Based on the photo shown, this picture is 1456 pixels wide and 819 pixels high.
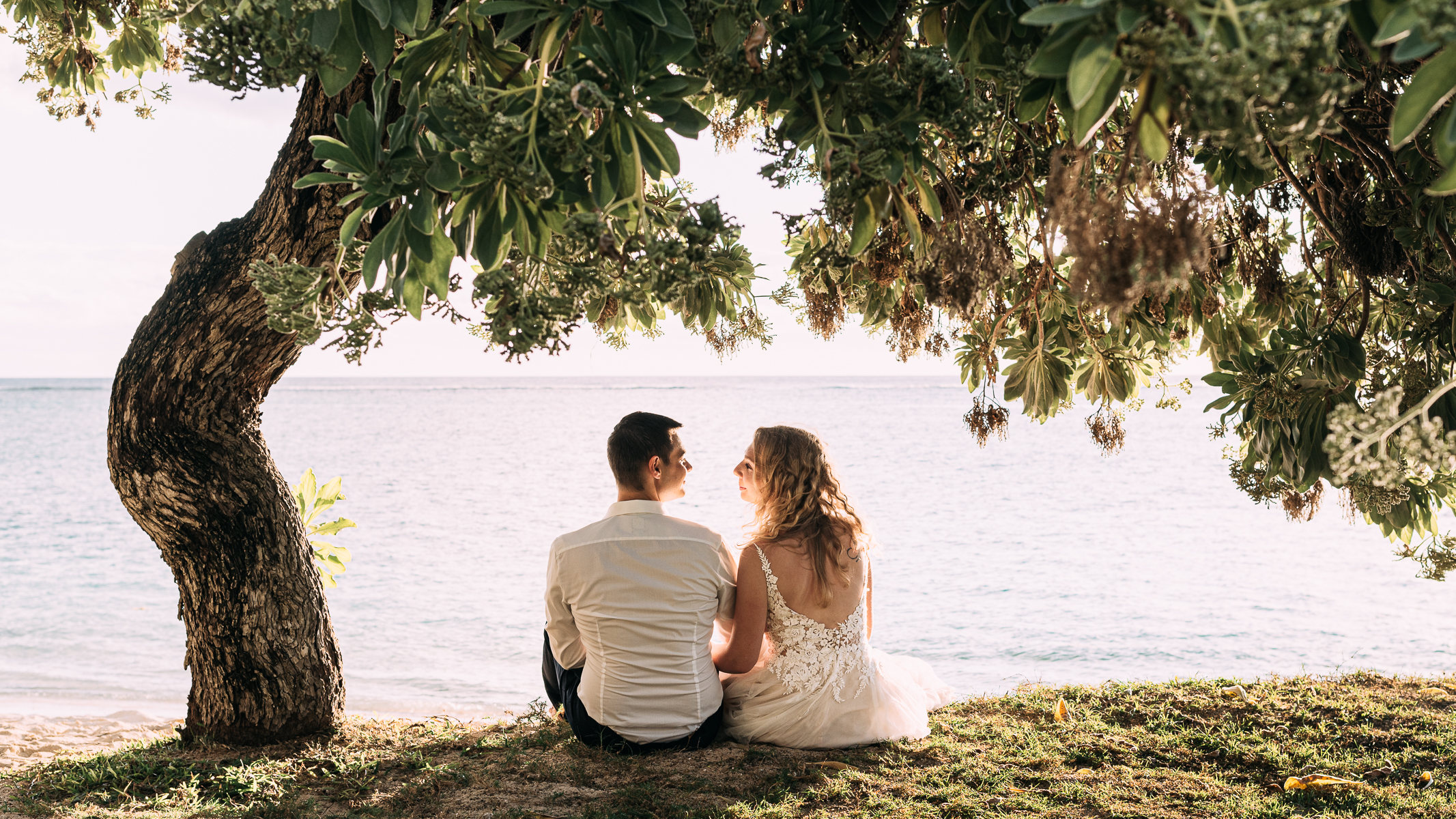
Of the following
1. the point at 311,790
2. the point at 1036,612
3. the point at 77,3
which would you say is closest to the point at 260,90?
the point at 311,790

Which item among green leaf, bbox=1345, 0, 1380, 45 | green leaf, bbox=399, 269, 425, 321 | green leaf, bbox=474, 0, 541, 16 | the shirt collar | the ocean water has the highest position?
green leaf, bbox=474, 0, 541, 16

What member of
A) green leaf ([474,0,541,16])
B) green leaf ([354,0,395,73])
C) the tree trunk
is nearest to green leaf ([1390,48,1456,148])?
Answer: green leaf ([474,0,541,16])

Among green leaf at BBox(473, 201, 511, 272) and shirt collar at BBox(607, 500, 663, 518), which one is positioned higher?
green leaf at BBox(473, 201, 511, 272)

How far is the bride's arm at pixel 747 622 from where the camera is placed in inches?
139

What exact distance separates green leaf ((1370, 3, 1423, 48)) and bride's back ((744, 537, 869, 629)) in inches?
111

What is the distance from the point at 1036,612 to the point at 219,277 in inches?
371

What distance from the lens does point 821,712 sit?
140 inches

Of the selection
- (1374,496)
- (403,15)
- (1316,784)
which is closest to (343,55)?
(403,15)

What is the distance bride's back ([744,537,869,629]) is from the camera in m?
3.56

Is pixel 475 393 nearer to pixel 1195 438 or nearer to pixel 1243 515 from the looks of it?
pixel 1195 438

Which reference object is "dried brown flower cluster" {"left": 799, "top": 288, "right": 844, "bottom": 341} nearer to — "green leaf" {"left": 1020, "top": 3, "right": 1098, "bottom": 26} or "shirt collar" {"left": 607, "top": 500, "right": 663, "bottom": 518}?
"shirt collar" {"left": 607, "top": 500, "right": 663, "bottom": 518}

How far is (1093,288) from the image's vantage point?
4.50 feet

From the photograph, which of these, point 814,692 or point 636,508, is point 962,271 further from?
point 814,692

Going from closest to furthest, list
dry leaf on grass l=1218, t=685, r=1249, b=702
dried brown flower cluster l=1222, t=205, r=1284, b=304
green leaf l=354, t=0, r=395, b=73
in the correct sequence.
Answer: green leaf l=354, t=0, r=395, b=73, dried brown flower cluster l=1222, t=205, r=1284, b=304, dry leaf on grass l=1218, t=685, r=1249, b=702
